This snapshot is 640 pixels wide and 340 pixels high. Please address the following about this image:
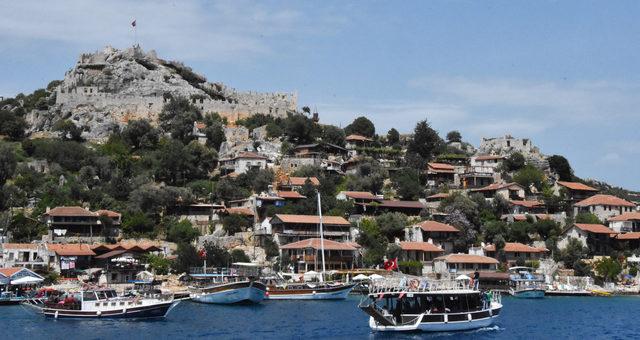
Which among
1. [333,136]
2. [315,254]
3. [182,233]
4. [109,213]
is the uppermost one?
[333,136]

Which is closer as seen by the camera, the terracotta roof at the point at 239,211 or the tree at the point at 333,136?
the terracotta roof at the point at 239,211

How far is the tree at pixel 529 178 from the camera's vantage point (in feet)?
301

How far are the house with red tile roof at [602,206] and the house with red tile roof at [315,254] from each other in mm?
27912

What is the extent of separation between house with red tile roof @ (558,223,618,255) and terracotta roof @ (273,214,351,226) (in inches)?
799

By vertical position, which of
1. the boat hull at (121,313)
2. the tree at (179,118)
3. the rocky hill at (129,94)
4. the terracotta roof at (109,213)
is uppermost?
the rocky hill at (129,94)

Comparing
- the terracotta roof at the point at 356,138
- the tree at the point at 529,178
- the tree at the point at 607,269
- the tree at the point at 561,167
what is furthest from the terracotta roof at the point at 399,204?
the tree at the point at 561,167

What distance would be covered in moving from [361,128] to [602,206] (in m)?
33.5

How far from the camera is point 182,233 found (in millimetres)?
73375

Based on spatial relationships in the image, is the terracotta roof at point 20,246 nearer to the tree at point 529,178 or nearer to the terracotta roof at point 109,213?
the terracotta roof at point 109,213

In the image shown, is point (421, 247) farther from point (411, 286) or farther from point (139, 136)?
point (139, 136)

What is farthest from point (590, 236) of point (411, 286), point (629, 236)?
point (411, 286)

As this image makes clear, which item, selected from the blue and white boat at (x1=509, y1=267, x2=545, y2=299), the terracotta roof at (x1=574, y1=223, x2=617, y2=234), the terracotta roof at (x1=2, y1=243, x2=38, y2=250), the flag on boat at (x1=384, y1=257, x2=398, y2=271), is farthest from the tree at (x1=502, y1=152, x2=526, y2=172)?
the terracotta roof at (x1=2, y1=243, x2=38, y2=250)

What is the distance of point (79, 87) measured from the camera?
358 feet

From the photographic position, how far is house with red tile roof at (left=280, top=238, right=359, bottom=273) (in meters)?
71.2
